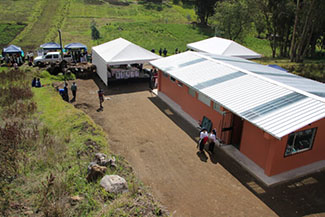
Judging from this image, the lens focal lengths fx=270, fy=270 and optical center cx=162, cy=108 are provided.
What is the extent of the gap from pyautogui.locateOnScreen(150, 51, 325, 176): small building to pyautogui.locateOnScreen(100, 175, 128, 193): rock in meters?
5.42

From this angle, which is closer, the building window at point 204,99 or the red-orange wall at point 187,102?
the red-orange wall at point 187,102

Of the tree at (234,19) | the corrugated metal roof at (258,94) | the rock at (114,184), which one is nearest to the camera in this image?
the rock at (114,184)

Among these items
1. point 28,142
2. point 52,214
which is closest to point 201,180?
point 52,214

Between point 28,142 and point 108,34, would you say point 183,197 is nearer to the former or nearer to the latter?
point 28,142

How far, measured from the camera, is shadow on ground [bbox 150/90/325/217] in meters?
9.23

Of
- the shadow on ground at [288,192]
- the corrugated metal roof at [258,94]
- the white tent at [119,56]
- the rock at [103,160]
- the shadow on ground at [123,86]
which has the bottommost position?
the shadow on ground at [123,86]

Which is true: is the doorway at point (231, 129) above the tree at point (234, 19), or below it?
below

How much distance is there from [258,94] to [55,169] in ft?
29.9

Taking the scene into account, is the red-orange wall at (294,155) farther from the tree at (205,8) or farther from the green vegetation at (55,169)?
the tree at (205,8)

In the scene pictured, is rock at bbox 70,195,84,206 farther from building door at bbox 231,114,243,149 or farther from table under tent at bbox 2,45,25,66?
table under tent at bbox 2,45,25,66

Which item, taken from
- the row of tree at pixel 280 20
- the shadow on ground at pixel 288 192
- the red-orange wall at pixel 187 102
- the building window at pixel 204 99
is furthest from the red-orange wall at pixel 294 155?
the row of tree at pixel 280 20

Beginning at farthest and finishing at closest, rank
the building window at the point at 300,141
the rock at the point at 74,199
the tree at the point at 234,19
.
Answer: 1. the tree at the point at 234,19
2. the building window at the point at 300,141
3. the rock at the point at 74,199

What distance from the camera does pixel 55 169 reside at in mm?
9773

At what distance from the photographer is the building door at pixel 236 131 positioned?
13.2m
